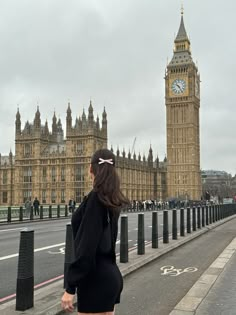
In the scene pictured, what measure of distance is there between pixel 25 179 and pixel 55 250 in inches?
2912

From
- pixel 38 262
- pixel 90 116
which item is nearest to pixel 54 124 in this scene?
pixel 90 116

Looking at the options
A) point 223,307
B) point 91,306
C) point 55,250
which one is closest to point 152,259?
point 55,250

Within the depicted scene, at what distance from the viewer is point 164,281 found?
743 cm

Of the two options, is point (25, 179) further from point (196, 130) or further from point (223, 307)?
point (223, 307)

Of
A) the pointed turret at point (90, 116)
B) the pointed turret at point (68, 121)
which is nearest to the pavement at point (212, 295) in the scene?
the pointed turret at point (90, 116)

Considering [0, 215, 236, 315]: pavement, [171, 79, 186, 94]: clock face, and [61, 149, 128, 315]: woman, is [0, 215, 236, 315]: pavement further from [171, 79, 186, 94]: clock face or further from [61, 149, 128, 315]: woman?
[171, 79, 186, 94]: clock face

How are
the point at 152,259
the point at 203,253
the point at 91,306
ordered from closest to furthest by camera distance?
the point at 91,306
the point at 152,259
the point at 203,253

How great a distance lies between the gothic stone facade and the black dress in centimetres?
7167

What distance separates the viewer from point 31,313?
16.7 ft

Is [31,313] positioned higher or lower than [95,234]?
lower

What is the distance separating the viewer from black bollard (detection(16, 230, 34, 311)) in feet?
17.2

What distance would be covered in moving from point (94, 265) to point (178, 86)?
109832 millimetres

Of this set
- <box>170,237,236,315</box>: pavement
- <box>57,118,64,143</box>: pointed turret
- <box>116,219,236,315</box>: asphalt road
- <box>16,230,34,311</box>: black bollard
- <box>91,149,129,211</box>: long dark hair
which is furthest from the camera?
<box>57,118,64,143</box>: pointed turret

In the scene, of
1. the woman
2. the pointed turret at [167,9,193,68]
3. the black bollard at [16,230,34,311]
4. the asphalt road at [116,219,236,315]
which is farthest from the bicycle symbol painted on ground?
the pointed turret at [167,9,193,68]
